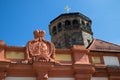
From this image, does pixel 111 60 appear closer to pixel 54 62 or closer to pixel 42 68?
pixel 54 62

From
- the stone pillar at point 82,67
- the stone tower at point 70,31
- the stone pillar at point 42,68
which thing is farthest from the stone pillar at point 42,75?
the stone tower at point 70,31

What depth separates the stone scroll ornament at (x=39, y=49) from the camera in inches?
653

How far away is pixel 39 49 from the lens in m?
17.0

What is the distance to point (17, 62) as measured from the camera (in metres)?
16.3

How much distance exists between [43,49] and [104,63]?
13.2 feet

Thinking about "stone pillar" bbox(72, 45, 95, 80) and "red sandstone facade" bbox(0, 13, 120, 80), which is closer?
"red sandstone facade" bbox(0, 13, 120, 80)

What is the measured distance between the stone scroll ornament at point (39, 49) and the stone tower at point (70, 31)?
17462 millimetres

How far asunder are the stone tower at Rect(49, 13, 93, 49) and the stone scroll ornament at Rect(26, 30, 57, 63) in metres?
17.5

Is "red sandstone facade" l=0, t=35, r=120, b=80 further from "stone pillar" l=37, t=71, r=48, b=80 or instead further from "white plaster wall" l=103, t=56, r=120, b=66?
"white plaster wall" l=103, t=56, r=120, b=66

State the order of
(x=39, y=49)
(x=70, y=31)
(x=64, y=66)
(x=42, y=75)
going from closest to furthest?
(x=42, y=75) < (x=64, y=66) < (x=39, y=49) < (x=70, y=31)

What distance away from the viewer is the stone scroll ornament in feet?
54.4

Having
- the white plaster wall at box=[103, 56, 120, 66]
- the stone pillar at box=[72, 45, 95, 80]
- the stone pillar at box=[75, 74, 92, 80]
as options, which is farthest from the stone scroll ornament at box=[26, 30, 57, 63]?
the white plaster wall at box=[103, 56, 120, 66]

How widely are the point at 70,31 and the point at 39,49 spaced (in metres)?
19.3

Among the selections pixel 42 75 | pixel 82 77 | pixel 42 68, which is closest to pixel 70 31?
pixel 82 77
